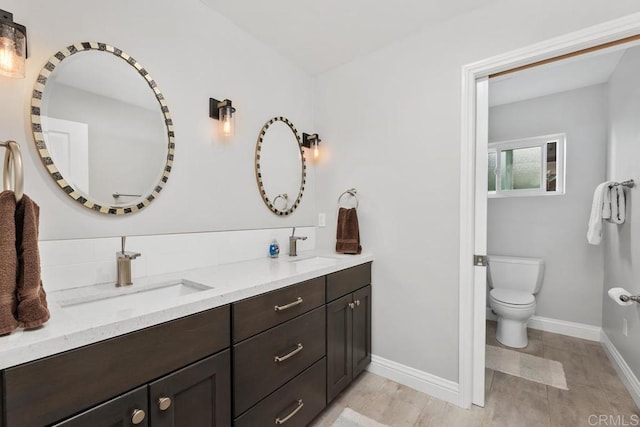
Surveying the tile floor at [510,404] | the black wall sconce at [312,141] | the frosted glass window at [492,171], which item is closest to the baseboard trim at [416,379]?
the tile floor at [510,404]

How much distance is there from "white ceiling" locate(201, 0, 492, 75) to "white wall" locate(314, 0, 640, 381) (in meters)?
0.10

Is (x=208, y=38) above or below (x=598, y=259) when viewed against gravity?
above

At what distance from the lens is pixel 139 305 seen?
1.07 m

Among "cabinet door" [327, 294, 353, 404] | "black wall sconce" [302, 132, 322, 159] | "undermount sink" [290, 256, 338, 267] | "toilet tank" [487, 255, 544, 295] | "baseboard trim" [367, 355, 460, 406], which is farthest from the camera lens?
"toilet tank" [487, 255, 544, 295]

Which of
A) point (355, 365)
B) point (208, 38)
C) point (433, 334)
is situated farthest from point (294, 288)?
point (208, 38)

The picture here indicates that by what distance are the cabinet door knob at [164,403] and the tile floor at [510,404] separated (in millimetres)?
1019

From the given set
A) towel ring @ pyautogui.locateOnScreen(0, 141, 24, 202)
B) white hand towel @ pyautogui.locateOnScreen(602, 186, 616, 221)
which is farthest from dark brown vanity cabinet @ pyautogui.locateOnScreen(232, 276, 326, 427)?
white hand towel @ pyautogui.locateOnScreen(602, 186, 616, 221)

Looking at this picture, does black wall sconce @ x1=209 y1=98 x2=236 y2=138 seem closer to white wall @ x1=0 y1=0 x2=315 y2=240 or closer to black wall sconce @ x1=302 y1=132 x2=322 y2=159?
white wall @ x1=0 y1=0 x2=315 y2=240

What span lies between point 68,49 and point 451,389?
2696 mm

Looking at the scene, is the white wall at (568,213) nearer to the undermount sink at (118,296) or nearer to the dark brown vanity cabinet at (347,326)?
the dark brown vanity cabinet at (347,326)

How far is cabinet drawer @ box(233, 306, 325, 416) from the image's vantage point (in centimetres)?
115

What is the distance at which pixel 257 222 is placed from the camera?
6.54ft

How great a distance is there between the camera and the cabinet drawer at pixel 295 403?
4.00ft

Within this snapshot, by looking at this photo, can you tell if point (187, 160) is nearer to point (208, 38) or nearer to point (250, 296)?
point (208, 38)
